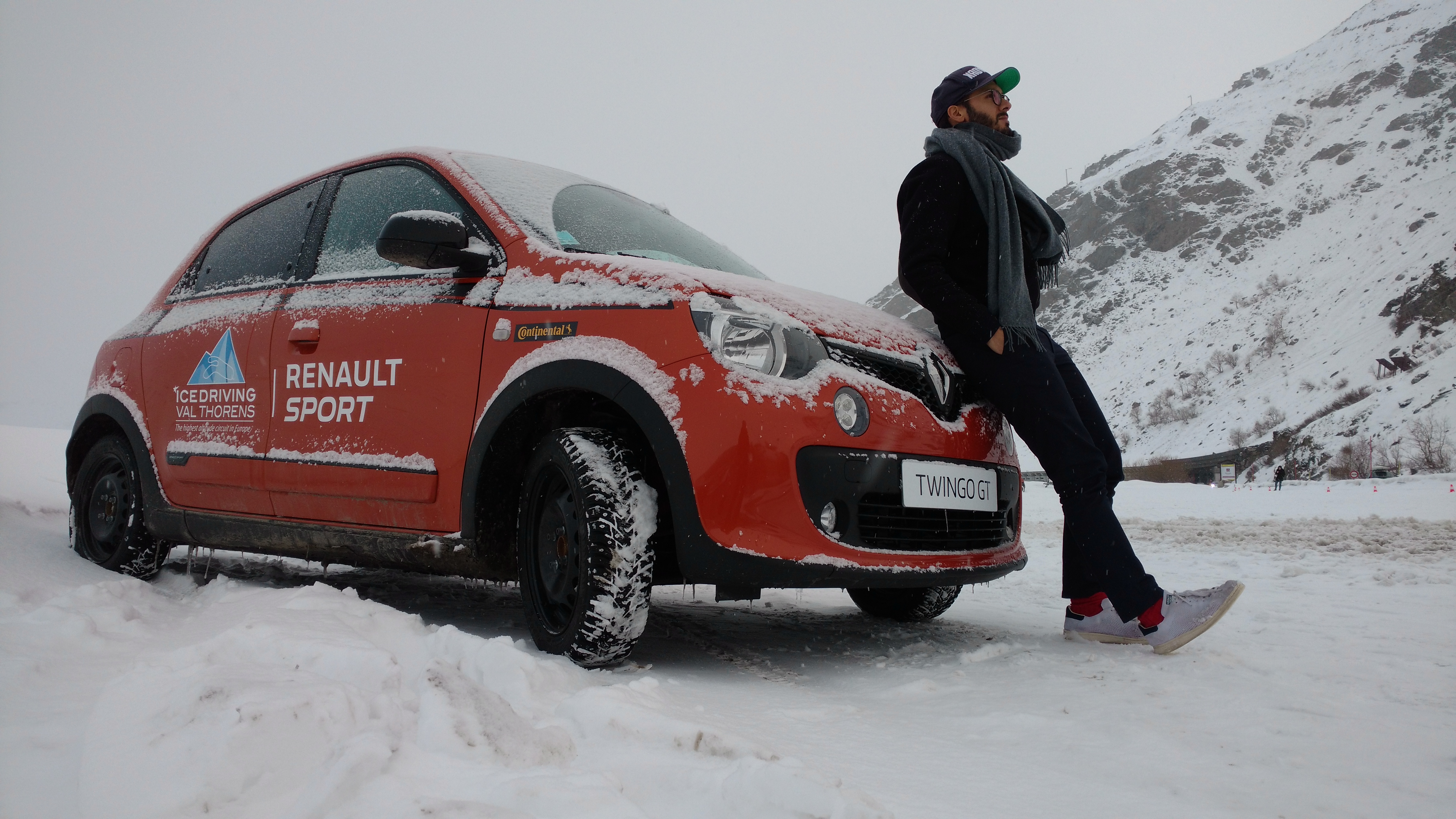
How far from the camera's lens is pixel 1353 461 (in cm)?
3403

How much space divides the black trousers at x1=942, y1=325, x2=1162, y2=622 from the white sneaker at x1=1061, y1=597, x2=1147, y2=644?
9cm

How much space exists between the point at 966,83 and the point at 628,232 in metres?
1.34

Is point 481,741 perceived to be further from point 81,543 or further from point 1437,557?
point 1437,557

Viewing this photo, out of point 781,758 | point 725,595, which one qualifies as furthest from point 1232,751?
point 725,595

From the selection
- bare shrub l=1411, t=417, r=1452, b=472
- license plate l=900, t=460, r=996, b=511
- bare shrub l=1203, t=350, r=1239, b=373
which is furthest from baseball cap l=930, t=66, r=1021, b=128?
bare shrub l=1203, t=350, r=1239, b=373

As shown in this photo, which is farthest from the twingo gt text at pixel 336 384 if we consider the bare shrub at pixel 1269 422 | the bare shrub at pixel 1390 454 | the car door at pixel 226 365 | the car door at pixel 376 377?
the bare shrub at pixel 1269 422

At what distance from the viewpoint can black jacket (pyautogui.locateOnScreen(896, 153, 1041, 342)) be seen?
279 centimetres

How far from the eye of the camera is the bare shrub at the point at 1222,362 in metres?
59.4

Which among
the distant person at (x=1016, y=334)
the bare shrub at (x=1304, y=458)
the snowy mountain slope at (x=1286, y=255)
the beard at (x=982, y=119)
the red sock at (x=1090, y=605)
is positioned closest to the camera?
the distant person at (x=1016, y=334)

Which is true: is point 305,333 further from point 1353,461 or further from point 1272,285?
point 1272,285

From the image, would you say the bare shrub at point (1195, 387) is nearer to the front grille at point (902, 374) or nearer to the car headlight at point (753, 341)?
the front grille at point (902, 374)

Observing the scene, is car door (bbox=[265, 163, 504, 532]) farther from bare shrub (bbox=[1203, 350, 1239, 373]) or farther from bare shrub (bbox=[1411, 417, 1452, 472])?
bare shrub (bbox=[1203, 350, 1239, 373])

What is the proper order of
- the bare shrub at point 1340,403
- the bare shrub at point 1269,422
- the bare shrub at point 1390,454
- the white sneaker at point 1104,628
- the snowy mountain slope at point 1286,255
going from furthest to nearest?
the bare shrub at point 1269,422
the snowy mountain slope at point 1286,255
the bare shrub at point 1340,403
the bare shrub at point 1390,454
the white sneaker at point 1104,628

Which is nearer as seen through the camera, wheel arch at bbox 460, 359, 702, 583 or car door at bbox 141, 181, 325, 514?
wheel arch at bbox 460, 359, 702, 583
